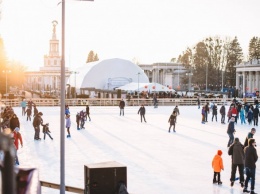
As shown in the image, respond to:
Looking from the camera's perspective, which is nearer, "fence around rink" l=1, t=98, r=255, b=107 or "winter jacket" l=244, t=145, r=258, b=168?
"winter jacket" l=244, t=145, r=258, b=168

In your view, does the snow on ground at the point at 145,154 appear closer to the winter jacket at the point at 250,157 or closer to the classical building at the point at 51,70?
the winter jacket at the point at 250,157

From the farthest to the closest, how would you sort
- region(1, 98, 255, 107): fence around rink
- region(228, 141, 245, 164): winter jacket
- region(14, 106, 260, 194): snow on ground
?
region(1, 98, 255, 107): fence around rink < region(14, 106, 260, 194): snow on ground < region(228, 141, 245, 164): winter jacket

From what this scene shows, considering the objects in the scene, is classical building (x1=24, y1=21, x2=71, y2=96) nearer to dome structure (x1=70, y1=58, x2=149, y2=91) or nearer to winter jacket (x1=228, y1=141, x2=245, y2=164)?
dome structure (x1=70, y1=58, x2=149, y2=91)

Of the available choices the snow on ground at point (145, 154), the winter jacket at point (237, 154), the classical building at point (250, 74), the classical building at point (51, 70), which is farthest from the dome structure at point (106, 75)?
the winter jacket at point (237, 154)

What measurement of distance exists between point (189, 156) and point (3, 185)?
13267 millimetres

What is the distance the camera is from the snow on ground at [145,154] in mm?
10336

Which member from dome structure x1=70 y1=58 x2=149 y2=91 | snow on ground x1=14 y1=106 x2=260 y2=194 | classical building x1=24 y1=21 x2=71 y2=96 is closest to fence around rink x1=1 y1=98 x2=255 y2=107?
snow on ground x1=14 y1=106 x2=260 y2=194

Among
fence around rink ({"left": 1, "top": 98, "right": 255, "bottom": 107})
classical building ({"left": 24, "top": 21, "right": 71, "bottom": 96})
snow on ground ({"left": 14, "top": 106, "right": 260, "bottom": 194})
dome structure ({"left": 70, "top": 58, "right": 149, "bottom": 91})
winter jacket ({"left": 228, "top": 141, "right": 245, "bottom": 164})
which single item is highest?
classical building ({"left": 24, "top": 21, "right": 71, "bottom": 96})

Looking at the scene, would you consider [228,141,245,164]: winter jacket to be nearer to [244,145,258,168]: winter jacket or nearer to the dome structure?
[244,145,258,168]: winter jacket

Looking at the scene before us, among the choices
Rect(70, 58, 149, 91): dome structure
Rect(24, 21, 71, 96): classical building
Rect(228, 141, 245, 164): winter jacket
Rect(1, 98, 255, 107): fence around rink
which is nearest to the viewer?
Rect(228, 141, 245, 164): winter jacket

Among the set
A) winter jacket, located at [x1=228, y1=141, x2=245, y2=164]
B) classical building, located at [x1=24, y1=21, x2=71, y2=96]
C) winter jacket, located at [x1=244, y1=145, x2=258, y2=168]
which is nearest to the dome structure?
classical building, located at [x1=24, y1=21, x2=71, y2=96]

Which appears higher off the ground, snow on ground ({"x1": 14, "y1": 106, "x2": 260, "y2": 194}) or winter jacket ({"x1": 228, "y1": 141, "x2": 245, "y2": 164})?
winter jacket ({"x1": 228, "y1": 141, "x2": 245, "y2": 164})

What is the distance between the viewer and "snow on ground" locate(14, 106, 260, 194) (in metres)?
10.3

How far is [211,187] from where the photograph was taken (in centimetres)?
1010
